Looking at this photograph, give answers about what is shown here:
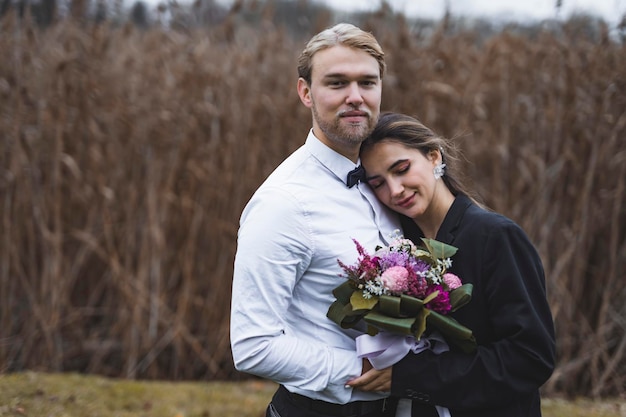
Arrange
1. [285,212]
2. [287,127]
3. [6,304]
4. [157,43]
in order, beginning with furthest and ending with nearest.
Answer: [157,43], [287,127], [6,304], [285,212]

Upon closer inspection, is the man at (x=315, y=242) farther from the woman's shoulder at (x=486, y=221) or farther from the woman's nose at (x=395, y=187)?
the woman's shoulder at (x=486, y=221)

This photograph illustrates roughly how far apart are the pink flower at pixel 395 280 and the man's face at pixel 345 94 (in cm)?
57

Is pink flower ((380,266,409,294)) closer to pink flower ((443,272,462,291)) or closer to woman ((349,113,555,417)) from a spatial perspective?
pink flower ((443,272,462,291))

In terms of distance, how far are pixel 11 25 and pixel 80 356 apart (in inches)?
93.8

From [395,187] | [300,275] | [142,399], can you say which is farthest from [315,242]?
[142,399]

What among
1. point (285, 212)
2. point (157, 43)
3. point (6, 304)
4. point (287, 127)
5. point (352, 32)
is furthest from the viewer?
point (157, 43)

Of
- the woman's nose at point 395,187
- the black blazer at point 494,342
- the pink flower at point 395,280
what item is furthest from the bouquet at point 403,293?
the woman's nose at point 395,187

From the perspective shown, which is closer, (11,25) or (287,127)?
(11,25)

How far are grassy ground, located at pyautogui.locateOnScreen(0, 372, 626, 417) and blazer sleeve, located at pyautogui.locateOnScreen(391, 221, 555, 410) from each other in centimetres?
213

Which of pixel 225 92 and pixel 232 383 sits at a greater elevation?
pixel 225 92

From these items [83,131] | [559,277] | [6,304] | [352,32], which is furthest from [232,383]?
[352,32]

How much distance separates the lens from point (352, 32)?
8.11 feet

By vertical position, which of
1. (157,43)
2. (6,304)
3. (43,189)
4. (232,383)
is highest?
(157,43)

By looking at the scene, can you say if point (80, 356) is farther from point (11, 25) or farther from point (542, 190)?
Result: point (542, 190)
